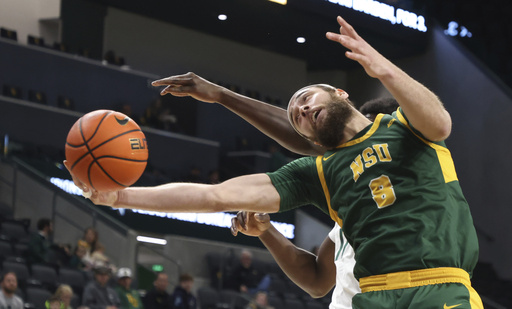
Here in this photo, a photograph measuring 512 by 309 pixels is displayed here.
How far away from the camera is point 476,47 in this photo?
24.0 m

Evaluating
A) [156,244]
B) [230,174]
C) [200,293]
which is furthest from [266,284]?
[230,174]

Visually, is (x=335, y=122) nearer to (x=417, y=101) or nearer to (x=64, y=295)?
(x=417, y=101)

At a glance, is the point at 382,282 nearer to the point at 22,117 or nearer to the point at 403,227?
the point at 403,227

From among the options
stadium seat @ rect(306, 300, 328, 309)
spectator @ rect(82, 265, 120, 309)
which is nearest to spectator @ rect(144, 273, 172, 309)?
spectator @ rect(82, 265, 120, 309)

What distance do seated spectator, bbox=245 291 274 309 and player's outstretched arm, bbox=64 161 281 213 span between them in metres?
10.4

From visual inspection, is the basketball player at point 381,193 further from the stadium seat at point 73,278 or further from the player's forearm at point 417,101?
the stadium seat at point 73,278

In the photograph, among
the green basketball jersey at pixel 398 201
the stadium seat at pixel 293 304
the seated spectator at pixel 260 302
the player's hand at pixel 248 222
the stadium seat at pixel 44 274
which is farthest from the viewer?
the stadium seat at pixel 293 304

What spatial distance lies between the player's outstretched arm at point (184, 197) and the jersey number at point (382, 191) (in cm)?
51

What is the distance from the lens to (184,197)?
3.68 metres

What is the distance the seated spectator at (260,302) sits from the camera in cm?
1394

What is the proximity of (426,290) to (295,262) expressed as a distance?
4.26ft

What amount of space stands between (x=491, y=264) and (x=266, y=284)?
8.79m

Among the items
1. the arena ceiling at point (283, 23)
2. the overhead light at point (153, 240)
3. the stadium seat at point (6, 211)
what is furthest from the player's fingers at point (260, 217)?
the arena ceiling at point (283, 23)

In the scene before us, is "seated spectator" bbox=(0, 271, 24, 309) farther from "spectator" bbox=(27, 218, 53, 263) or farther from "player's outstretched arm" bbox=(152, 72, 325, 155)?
"player's outstretched arm" bbox=(152, 72, 325, 155)
